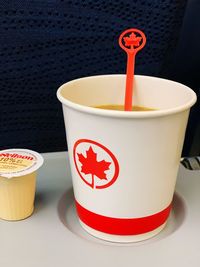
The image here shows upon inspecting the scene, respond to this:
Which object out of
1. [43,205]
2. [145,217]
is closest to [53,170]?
[43,205]

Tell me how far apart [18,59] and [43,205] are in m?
0.23

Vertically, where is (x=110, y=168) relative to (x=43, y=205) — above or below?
above

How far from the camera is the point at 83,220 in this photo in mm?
596

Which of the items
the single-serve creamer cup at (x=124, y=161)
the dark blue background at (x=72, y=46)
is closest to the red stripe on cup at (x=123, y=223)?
the single-serve creamer cup at (x=124, y=161)

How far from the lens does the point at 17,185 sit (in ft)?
1.90

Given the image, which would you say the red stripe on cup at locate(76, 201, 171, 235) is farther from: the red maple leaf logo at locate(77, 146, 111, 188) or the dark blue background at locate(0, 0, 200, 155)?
the dark blue background at locate(0, 0, 200, 155)

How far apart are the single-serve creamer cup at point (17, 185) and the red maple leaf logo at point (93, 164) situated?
8 cm

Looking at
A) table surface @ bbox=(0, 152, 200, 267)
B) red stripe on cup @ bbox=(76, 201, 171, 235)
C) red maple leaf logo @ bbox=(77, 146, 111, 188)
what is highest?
red maple leaf logo @ bbox=(77, 146, 111, 188)

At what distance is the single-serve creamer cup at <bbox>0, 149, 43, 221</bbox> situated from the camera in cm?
57

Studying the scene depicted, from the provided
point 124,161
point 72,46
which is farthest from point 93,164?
point 72,46

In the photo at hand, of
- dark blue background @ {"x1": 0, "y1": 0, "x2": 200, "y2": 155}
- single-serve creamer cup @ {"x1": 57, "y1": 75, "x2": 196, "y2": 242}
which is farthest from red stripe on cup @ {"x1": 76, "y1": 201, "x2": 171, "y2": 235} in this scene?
dark blue background @ {"x1": 0, "y1": 0, "x2": 200, "y2": 155}

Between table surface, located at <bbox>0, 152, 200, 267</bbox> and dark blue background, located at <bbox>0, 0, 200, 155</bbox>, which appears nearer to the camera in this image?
table surface, located at <bbox>0, 152, 200, 267</bbox>

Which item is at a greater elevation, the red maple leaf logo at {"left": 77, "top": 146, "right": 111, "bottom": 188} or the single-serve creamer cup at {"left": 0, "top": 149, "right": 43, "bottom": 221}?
the red maple leaf logo at {"left": 77, "top": 146, "right": 111, "bottom": 188}

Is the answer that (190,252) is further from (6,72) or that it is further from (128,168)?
(6,72)
